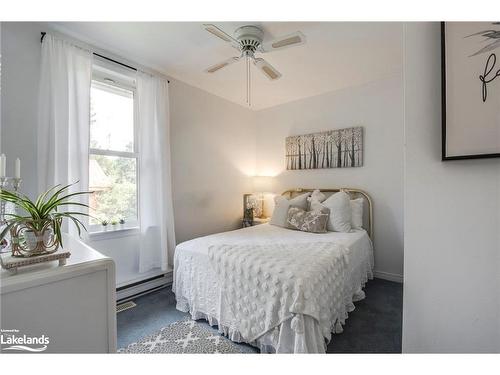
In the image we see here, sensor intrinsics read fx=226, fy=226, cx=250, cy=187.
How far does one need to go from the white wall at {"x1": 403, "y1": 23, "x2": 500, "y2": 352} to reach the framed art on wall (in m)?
0.03

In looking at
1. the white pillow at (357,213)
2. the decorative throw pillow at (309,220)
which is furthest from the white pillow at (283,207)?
the white pillow at (357,213)

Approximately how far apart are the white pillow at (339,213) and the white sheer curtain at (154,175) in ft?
6.49

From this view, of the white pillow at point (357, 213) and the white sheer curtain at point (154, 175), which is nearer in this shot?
the white sheer curtain at point (154, 175)

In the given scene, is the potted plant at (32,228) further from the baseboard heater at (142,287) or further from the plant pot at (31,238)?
the baseboard heater at (142,287)

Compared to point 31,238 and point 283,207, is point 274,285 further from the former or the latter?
point 283,207

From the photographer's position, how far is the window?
2.36m

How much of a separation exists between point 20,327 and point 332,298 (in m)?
1.72

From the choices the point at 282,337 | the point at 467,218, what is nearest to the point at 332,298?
the point at 282,337

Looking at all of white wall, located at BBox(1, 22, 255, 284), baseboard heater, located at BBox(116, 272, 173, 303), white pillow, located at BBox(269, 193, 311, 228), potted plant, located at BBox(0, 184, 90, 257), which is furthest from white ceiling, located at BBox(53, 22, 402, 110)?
baseboard heater, located at BBox(116, 272, 173, 303)

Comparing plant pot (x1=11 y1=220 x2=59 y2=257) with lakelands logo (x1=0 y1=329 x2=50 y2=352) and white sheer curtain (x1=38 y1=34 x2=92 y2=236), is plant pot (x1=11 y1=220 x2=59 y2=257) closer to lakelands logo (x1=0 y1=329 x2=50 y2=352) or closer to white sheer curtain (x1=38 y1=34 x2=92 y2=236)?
lakelands logo (x1=0 y1=329 x2=50 y2=352)

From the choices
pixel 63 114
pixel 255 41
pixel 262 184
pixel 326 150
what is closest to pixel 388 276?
pixel 326 150

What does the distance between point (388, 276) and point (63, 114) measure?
156 inches

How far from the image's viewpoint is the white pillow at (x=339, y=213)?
2756 mm
